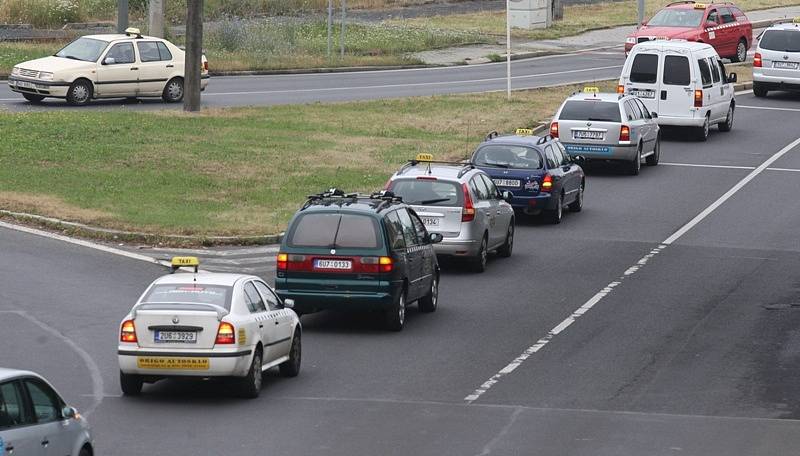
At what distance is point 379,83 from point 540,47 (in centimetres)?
1440

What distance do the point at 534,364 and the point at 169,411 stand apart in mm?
4585

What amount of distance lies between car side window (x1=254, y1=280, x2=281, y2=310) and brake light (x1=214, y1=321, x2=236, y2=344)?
125 centimetres

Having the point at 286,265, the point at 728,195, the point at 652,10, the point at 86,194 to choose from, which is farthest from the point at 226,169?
the point at 652,10

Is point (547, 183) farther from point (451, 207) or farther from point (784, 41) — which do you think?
point (784, 41)

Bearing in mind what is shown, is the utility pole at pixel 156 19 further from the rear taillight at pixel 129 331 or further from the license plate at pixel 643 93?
the rear taillight at pixel 129 331

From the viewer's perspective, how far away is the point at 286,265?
19.6 m

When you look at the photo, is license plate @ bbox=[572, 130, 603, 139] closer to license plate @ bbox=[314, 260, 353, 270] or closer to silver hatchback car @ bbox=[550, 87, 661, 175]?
silver hatchback car @ bbox=[550, 87, 661, 175]

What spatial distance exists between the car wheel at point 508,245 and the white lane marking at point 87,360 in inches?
327

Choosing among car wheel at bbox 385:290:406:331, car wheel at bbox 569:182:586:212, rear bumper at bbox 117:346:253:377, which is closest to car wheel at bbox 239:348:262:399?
rear bumper at bbox 117:346:253:377

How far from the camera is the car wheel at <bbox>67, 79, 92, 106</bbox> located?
128 ft

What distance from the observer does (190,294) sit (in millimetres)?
16266

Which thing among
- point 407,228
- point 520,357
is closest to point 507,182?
point 407,228

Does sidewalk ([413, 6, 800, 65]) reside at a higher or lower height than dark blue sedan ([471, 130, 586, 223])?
higher

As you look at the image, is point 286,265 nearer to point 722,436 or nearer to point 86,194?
point 722,436
